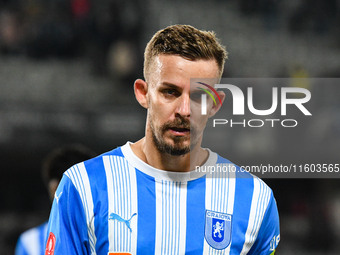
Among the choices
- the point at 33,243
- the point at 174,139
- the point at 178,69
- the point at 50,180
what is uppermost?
the point at 178,69

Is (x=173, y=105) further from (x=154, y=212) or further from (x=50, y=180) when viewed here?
(x=50, y=180)

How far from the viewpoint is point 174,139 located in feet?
5.44

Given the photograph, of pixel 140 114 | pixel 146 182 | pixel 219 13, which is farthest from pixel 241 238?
pixel 219 13

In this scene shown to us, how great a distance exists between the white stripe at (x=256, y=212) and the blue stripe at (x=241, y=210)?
0.02 meters

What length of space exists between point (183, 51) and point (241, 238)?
0.92m

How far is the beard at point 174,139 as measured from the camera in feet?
5.33

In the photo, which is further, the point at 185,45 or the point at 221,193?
the point at 221,193

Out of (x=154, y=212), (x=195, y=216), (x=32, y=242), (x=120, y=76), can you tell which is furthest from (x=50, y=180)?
(x=120, y=76)

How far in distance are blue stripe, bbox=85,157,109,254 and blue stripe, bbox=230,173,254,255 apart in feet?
1.98

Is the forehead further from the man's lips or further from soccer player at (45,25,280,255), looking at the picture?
the man's lips

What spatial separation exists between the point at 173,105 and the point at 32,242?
6.23 feet

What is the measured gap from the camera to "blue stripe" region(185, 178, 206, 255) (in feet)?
5.58

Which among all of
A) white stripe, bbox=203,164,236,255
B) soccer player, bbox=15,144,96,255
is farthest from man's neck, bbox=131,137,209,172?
soccer player, bbox=15,144,96,255

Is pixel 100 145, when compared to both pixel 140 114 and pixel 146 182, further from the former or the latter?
pixel 146 182
